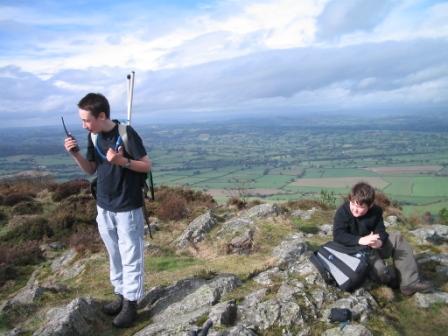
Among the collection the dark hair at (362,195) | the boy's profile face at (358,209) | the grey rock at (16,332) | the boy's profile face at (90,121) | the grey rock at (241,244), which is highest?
the boy's profile face at (90,121)

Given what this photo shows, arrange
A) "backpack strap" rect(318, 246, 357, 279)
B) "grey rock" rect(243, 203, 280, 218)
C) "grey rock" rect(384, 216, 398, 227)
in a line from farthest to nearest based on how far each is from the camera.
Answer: "grey rock" rect(384, 216, 398, 227) → "grey rock" rect(243, 203, 280, 218) → "backpack strap" rect(318, 246, 357, 279)

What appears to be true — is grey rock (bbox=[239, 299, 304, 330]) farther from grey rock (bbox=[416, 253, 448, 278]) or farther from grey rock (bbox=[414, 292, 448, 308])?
grey rock (bbox=[416, 253, 448, 278])

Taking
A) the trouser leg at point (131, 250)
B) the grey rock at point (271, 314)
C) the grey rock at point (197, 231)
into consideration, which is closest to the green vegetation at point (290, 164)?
the grey rock at point (197, 231)

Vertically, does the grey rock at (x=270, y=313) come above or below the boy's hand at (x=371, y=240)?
below

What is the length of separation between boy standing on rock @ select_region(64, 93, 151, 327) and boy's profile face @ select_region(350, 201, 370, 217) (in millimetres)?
3305

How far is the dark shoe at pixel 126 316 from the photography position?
20.7 ft

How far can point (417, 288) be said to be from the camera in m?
6.93

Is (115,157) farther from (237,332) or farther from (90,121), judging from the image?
(237,332)

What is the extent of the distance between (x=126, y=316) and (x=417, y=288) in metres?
4.54

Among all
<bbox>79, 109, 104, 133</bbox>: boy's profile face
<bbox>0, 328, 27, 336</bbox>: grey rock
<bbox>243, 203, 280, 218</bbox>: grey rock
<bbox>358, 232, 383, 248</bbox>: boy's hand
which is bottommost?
<bbox>243, 203, 280, 218</bbox>: grey rock

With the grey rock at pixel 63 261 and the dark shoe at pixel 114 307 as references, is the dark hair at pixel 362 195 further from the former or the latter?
the grey rock at pixel 63 261

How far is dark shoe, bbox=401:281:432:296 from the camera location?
22.7 feet

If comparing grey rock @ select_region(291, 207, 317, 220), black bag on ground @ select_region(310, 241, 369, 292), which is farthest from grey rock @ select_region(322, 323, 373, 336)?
grey rock @ select_region(291, 207, 317, 220)

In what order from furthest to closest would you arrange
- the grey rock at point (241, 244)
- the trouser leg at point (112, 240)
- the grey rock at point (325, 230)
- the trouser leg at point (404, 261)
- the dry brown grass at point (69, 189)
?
the dry brown grass at point (69, 189)
the grey rock at point (325, 230)
the grey rock at point (241, 244)
the trouser leg at point (404, 261)
the trouser leg at point (112, 240)
